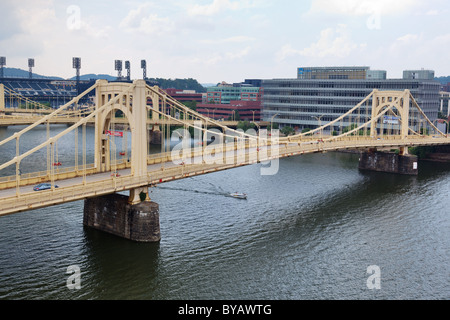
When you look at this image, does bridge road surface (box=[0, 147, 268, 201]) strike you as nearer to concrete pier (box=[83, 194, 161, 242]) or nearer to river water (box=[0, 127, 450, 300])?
concrete pier (box=[83, 194, 161, 242])

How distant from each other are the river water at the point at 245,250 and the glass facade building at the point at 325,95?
229ft

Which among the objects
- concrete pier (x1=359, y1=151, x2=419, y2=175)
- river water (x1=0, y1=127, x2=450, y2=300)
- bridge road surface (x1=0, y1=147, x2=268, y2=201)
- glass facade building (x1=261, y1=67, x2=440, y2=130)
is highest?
glass facade building (x1=261, y1=67, x2=440, y2=130)

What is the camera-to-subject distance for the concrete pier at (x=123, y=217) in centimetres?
4747

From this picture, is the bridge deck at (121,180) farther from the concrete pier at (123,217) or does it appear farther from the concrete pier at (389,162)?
the concrete pier at (389,162)

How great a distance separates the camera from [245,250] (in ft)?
155

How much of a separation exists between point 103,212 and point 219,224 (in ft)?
37.1

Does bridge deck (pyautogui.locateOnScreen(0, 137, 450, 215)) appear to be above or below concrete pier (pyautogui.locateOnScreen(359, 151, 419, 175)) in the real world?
above

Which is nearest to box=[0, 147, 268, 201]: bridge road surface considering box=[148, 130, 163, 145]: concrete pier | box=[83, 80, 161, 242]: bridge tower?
box=[83, 80, 161, 242]: bridge tower

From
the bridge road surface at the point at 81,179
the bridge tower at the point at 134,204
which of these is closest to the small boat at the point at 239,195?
the bridge road surface at the point at 81,179

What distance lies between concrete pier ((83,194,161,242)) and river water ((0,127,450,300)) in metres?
0.84

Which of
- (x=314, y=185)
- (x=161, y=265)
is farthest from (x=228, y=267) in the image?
(x=314, y=185)

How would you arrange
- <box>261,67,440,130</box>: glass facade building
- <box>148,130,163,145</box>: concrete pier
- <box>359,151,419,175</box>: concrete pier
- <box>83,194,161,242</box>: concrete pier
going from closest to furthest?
<box>83,194,161,242</box>: concrete pier < <box>359,151,419,175</box>: concrete pier < <box>148,130,163,145</box>: concrete pier < <box>261,67,440,130</box>: glass facade building

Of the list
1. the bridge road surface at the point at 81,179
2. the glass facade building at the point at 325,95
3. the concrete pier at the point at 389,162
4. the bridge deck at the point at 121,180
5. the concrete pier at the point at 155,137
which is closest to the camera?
the bridge deck at the point at 121,180

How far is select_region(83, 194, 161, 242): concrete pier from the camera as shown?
47.5m
